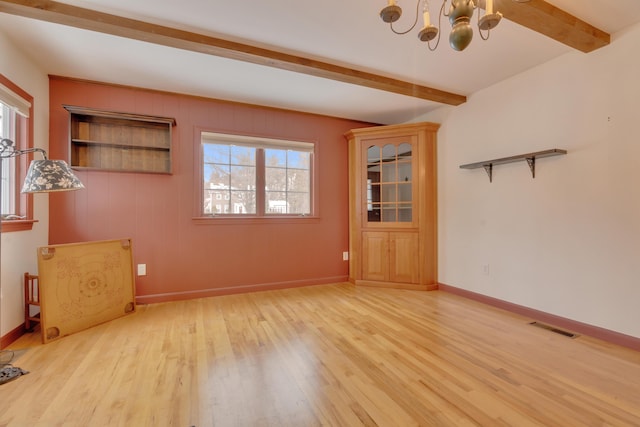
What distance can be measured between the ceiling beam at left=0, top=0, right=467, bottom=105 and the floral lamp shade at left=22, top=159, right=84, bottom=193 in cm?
99

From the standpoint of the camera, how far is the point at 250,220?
3803 mm

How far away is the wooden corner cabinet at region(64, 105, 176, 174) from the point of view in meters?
3.06

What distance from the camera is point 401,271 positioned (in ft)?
12.9

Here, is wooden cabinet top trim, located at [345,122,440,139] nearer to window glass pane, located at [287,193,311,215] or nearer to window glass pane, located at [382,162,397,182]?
window glass pane, located at [382,162,397,182]

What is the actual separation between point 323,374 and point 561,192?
2.65 meters

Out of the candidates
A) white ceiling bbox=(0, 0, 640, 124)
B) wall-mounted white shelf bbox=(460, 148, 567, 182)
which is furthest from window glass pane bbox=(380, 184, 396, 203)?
white ceiling bbox=(0, 0, 640, 124)

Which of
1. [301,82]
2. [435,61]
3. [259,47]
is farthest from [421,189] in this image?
[259,47]

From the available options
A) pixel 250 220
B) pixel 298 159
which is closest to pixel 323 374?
pixel 250 220

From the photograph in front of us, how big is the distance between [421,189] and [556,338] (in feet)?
6.91

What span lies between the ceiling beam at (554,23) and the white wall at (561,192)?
0.19 m

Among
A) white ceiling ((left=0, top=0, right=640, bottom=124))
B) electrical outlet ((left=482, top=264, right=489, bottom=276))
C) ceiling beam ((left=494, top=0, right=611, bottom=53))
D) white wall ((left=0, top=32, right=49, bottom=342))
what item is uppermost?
white ceiling ((left=0, top=0, right=640, bottom=124))

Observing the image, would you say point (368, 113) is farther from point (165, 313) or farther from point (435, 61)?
point (165, 313)

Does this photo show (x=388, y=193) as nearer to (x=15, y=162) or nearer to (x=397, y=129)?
(x=397, y=129)

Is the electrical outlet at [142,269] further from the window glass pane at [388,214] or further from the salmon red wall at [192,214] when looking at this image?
the window glass pane at [388,214]
